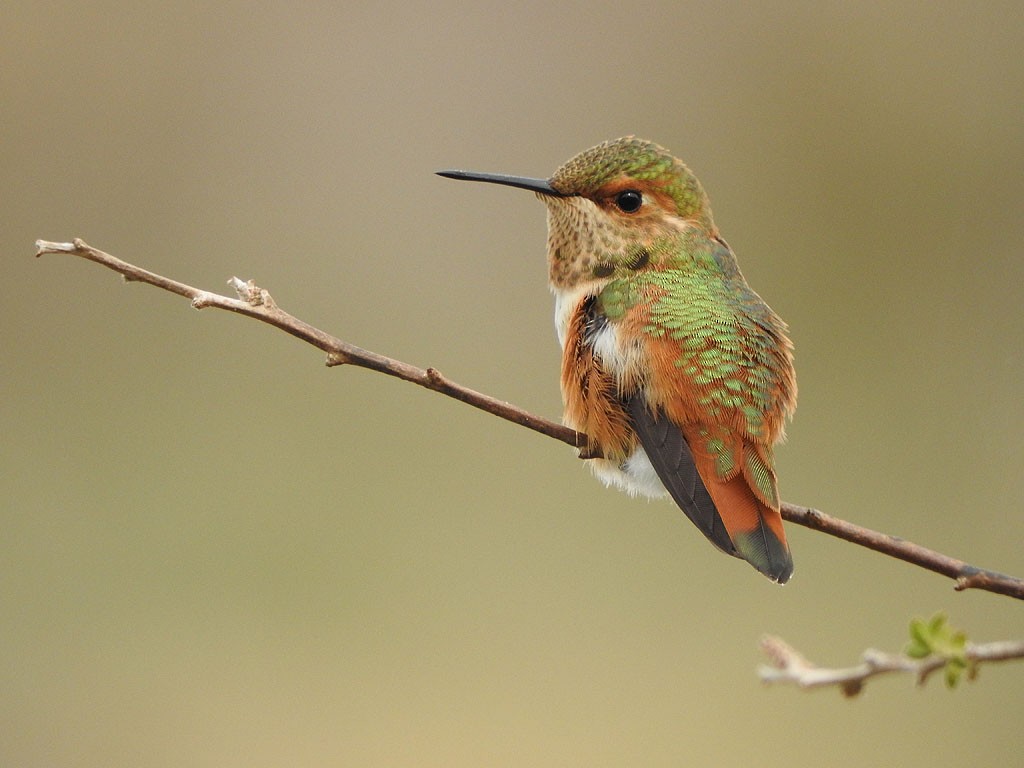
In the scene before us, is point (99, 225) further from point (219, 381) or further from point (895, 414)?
point (895, 414)

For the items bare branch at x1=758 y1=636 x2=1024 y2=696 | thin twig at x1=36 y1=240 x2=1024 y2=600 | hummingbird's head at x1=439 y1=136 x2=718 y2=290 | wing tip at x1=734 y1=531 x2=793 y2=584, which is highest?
hummingbird's head at x1=439 y1=136 x2=718 y2=290

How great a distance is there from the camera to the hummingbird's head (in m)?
2.61

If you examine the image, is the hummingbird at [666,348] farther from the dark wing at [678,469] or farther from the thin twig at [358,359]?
the thin twig at [358,359]

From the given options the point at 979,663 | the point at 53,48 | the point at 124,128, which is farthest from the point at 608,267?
the point at 53,48

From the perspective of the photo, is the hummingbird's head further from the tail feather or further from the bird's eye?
the tail feather

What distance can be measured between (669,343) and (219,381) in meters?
4.60

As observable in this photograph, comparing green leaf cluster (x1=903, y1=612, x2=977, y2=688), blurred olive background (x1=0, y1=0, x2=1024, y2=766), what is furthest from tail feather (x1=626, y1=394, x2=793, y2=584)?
blurred olive background (x1=0, y1=0, x2=1024, y2=766)

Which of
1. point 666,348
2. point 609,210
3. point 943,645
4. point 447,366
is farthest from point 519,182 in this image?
point 447,366

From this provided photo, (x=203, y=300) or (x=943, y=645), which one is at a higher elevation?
(x=203, y=300)

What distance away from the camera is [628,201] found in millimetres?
2668

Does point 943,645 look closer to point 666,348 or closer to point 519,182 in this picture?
point 666,348

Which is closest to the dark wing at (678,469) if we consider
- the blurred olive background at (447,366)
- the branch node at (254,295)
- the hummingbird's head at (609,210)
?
A: the hummingbird's head at (609,210)

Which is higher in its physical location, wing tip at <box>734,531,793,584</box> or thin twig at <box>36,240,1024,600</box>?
thin twig at <box>36,240,1024,600</box>

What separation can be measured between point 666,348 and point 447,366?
12.9 feet
